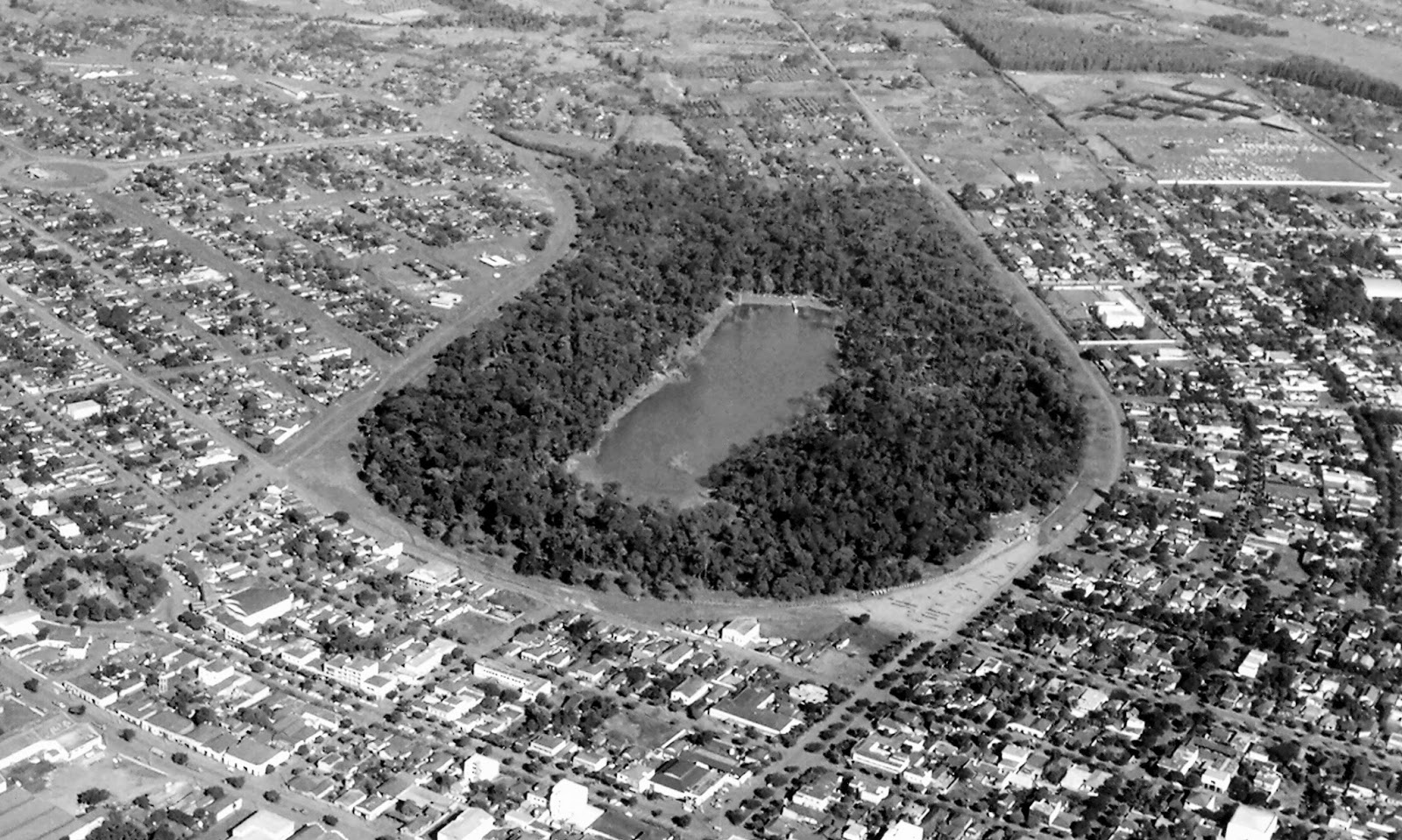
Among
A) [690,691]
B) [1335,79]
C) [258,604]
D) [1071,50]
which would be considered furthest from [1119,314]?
[1335,79]

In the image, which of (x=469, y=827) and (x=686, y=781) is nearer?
(x=469, y=827)

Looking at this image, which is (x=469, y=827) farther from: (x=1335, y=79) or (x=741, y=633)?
(x=1335, y=79)

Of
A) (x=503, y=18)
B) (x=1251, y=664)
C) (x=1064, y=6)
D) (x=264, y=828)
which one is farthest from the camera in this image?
(x=1064, y=6)

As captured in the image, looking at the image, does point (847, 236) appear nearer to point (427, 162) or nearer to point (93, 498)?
point (427, 162)

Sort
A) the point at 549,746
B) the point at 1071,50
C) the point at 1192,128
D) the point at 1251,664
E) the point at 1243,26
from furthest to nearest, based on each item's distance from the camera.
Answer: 1. the point at 1243,26
2. the point at 1071,50
3. the point at 1192,128
4. the point at 1251,664
5. the point at 549,746

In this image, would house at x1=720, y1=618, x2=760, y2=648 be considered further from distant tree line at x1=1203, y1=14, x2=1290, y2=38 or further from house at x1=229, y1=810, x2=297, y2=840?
distant tree line at x1=1203, y1=14, x2=1290, y2=38

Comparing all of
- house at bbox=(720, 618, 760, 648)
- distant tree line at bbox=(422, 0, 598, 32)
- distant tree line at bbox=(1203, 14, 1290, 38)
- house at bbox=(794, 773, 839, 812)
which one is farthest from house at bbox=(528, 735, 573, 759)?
distant tree line at bbox=(1203, 14, 1290, 38)

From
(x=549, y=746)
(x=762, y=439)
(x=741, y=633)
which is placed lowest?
(x=762, y=439)
